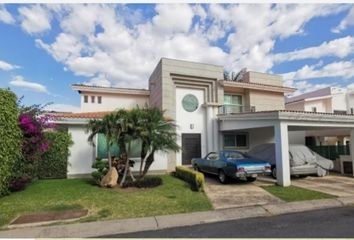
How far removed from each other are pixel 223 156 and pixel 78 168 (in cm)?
742

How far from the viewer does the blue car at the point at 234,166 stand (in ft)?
36.6

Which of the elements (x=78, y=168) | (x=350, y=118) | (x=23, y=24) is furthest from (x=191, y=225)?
(x=350, y=118)

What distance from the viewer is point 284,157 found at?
11133mm

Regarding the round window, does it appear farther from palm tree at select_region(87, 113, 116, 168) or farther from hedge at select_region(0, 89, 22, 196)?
hedge at select_region(0, 89, 22, 196)

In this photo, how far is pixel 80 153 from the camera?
43.4 ft

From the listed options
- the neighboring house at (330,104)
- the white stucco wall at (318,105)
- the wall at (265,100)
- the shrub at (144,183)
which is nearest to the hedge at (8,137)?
the shrub at (144,183)

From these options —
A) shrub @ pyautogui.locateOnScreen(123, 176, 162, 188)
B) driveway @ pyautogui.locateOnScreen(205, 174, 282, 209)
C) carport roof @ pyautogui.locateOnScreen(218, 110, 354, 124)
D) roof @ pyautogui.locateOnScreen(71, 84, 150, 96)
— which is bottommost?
driveway @ pyautogui.locateOnScreen(205, 174, 282, 209)

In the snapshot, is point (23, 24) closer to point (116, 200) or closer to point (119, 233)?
point (116, 200)

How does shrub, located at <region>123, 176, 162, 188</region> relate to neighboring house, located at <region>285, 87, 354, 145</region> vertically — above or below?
below

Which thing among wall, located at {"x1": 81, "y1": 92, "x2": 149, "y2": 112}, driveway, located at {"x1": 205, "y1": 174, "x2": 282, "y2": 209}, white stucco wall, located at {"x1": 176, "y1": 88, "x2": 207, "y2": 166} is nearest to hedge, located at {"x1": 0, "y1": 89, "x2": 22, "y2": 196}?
driveway, located at {"x1": 205, "y1": 174, "x2": 282, "y2": 209}

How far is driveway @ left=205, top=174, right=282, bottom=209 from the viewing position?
837cm

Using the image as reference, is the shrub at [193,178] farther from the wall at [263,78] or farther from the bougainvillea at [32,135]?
the wall at [263,78]

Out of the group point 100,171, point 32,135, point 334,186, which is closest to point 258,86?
point 334,186

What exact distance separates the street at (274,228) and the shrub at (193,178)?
346cm
